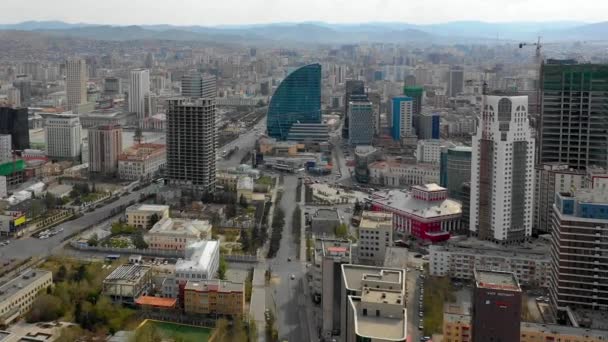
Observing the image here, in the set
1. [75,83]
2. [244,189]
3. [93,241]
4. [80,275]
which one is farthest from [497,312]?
[75,83]

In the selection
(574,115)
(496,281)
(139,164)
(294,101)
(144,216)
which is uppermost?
(574,115)

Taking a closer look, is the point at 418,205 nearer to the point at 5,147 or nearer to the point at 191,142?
the point at 191,142

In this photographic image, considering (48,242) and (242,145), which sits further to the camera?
(242,145)

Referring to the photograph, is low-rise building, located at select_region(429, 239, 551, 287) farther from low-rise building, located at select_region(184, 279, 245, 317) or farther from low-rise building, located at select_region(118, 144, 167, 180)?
low-rise building, located at select_region(118, 144, 167, 180)

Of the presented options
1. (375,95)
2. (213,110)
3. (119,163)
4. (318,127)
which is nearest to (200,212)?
(213,110)

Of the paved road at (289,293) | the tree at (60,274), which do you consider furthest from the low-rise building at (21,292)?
the paved road at (289,293)

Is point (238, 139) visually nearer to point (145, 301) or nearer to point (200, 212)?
point (200, 212)

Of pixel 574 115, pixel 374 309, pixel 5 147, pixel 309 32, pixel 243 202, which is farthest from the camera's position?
pixel 309 32
